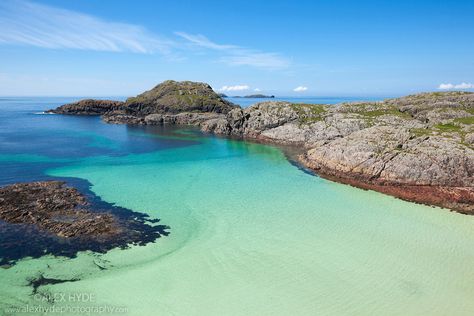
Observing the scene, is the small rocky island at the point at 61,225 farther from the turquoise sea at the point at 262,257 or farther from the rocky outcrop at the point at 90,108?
the rocky outcrop at the point at 90,108

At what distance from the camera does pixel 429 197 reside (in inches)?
1500

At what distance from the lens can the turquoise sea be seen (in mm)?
19766

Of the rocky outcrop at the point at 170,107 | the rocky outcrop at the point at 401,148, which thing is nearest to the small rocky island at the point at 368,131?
the rocky outcrop at the point at 401,148

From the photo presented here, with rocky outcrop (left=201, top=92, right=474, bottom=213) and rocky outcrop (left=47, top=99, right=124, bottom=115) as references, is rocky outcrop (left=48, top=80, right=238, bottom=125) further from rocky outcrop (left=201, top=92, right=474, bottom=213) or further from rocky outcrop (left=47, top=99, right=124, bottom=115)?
rocky outcrop (left=201, top=92, right=474, bottom=213)

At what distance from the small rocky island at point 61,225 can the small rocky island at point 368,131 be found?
29.2 m

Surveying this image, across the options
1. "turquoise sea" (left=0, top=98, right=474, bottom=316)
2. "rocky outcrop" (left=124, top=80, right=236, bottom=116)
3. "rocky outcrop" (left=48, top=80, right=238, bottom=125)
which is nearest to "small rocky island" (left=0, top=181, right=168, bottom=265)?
"turquoise sea" (left=0, top=98, right=474, bottom=316)

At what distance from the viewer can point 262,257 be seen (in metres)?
24.9

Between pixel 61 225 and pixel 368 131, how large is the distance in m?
46.4

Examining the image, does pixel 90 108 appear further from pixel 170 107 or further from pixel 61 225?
pixel 61 225

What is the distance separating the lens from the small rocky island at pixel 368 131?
41.5 metres

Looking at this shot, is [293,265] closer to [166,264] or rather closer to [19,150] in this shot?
[166,264]

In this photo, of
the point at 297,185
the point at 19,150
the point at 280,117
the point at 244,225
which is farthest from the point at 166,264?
the point at 280,117

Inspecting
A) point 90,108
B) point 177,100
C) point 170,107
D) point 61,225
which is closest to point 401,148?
point 61,225

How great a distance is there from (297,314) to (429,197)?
89.5 ft
